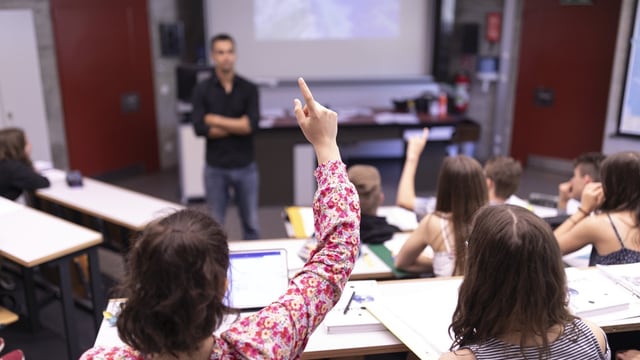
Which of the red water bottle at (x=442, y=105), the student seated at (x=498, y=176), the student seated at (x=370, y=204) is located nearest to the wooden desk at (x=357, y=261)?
the student seated at (x=370, y=204)

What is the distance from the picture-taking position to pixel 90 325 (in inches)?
132

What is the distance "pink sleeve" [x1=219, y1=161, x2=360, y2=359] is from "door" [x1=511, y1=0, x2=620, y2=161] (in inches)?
226

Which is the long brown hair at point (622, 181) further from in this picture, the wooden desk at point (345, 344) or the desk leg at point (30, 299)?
the desk leg at point (30, 299)

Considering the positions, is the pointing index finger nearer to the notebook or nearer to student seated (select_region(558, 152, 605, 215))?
the notebook

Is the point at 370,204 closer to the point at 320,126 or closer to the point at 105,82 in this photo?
the point at 320,126

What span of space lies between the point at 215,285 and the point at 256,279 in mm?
928

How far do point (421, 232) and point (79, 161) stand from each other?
4691mm

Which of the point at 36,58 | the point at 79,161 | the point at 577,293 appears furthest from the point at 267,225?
the point at 577,293

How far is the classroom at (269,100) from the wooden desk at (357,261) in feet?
1.57

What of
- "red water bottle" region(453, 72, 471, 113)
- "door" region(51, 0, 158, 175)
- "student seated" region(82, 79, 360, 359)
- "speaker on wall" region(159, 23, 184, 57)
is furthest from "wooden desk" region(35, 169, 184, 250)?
"red water bottle" region(453, 72, 471, 113)

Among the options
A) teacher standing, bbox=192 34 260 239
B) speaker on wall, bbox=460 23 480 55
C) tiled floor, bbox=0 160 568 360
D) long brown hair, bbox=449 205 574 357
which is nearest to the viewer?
long brown hair, bbox=449 205 574 357

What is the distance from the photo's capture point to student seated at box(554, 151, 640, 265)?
2.12 meters

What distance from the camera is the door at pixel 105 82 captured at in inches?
226

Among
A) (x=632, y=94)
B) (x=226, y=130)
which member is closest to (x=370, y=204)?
(x=226, y=130)
